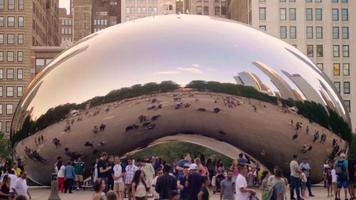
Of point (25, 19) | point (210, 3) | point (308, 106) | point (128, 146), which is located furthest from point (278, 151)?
point (210, 3)

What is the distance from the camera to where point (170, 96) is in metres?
22.3

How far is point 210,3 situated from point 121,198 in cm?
13583

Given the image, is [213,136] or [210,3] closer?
[213,136]

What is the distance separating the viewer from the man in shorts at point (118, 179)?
19031 millimetres

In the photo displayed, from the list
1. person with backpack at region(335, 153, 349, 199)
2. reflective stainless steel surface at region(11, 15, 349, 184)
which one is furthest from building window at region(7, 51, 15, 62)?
person with backpack at region(335, 153, 349, 199)

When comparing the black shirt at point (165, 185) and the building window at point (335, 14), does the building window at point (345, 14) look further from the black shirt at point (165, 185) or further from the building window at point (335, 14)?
the black shirt at point (165, 185)

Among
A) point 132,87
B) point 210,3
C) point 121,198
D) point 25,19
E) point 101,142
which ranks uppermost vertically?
point 210,3

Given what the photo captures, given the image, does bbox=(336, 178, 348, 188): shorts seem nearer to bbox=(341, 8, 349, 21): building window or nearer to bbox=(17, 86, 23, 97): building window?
Result: bbox=(341, 8, 349, 21): building window

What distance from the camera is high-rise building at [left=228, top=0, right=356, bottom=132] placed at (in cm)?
8788

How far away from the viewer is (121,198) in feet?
63.8

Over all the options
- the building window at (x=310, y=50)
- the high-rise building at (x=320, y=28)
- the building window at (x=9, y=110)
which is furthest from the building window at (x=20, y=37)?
the building window at (x=310, y=50)

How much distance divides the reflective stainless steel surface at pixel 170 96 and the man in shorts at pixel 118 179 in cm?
332

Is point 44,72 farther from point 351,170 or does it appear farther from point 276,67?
point 351,170

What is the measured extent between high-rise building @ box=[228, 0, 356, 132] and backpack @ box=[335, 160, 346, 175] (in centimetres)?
6839
